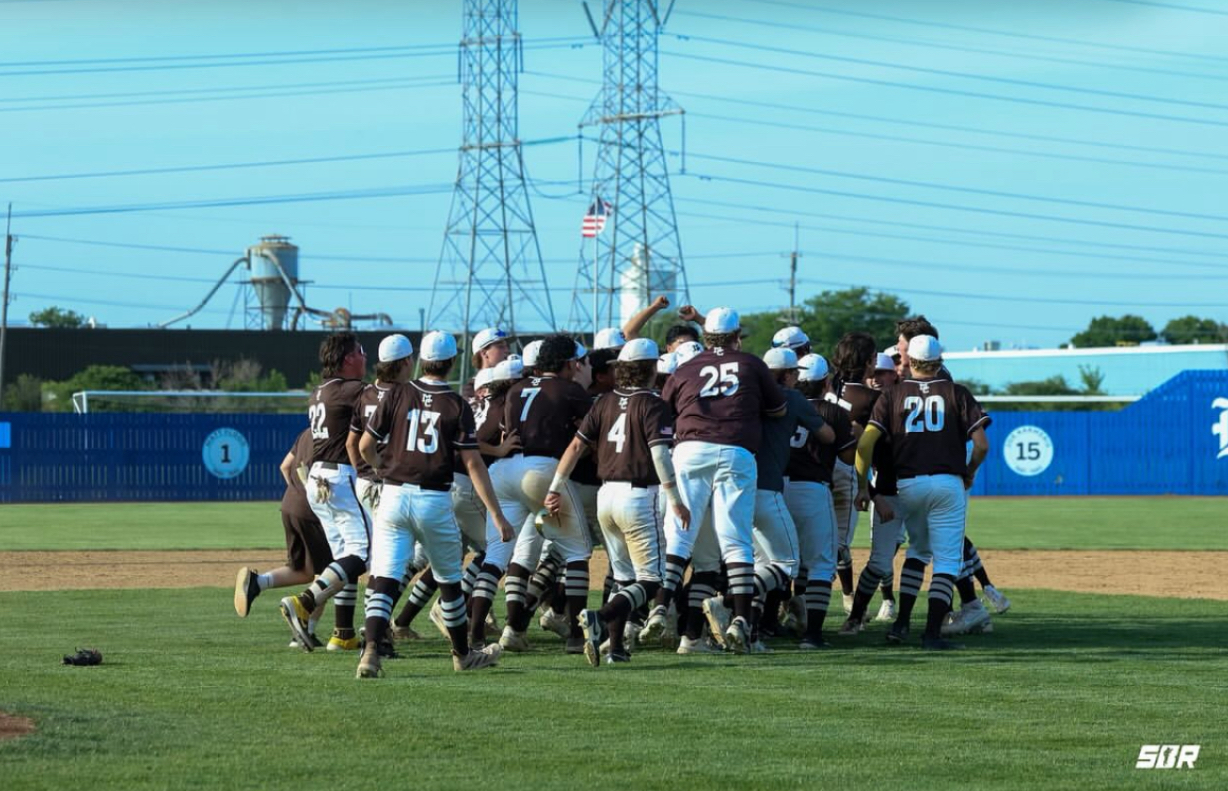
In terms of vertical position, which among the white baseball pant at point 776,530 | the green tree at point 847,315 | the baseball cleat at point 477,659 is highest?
the green tree at point 847,315

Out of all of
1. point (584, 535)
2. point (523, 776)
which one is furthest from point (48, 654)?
point (523, 776)

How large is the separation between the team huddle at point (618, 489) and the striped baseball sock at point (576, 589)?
2 cm

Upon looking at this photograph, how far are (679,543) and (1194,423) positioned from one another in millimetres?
33127

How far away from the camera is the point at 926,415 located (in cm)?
1183

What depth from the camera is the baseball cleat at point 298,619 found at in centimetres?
1138

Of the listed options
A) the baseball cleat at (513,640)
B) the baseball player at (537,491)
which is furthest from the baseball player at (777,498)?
the baseball cleat at (513,640)

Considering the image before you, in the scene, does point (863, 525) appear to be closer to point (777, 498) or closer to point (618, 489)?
point (777, 498)

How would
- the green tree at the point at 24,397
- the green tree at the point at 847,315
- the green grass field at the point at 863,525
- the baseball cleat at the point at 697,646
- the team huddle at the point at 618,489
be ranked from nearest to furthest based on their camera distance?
1. the team huddle at the point at 618,489
2. the baseball cleat at the point at 697,646
3. the green grass field at the point at 863,525
4. the green tree at the point at 24,397
5. the green tree at the point at 847,315

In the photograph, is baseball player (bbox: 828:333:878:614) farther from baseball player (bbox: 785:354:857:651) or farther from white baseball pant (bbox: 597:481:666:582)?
white baseball pant (bbox: 597:481:666:582)

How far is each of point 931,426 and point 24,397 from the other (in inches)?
1974

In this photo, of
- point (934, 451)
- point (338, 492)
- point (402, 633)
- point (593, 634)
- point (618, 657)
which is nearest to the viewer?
point (593, 634)

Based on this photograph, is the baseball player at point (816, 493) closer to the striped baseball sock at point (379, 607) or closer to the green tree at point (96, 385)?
the striped baseball sock at point (379, 607)

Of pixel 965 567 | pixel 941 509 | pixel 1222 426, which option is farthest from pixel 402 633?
pixel 1222 426

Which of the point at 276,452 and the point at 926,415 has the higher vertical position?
the point at 926,415
